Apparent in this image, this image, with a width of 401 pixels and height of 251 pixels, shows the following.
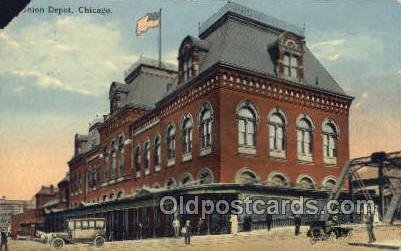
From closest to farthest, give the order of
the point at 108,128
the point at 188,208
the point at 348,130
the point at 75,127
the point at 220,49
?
the point at 75,127
the point at 188,208
the point at 220,49
the point at 348,130
the point at 108,128

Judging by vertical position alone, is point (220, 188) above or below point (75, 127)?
below

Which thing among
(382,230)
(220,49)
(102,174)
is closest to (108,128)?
(102,174)

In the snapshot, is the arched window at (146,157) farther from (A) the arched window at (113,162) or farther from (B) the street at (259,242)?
(B) the street at (259,242)

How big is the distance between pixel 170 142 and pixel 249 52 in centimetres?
463

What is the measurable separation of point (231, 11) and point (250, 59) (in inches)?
87.7

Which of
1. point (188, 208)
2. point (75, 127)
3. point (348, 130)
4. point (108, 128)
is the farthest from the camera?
point (108, 128)

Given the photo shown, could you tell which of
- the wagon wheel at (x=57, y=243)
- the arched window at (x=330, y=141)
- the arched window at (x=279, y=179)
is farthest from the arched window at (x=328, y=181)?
the wagon wheel at (x=57, y=243)

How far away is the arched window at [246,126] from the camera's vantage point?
59.0 feet

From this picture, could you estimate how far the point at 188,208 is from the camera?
53.5 feet

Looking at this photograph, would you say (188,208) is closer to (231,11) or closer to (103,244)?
(103,244)

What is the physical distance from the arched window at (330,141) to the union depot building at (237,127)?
38 mm

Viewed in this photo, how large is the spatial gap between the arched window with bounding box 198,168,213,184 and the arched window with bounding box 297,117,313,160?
3.75 metres

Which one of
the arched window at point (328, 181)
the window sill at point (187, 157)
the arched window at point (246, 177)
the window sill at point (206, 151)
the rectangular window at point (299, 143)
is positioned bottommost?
the arched window at point (328, 181)

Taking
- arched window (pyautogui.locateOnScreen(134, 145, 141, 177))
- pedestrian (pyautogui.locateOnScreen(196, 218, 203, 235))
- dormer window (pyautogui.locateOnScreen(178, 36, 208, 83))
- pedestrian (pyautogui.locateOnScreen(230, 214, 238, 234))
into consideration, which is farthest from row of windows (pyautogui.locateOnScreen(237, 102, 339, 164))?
arched window (pyautogui.locateOnScreen(134, 145, 141, 177))
